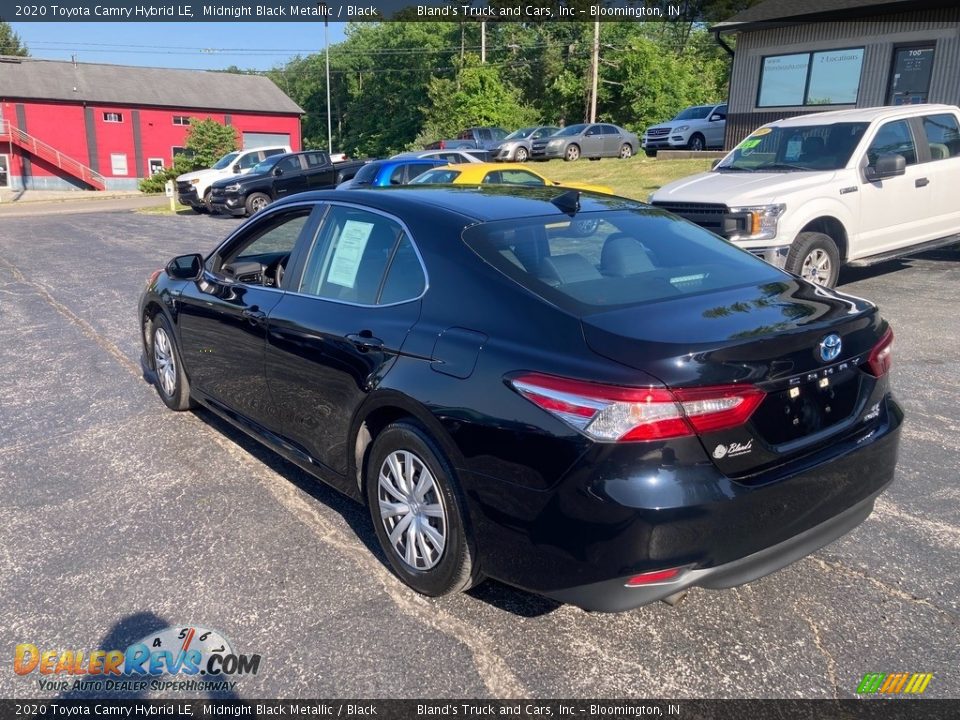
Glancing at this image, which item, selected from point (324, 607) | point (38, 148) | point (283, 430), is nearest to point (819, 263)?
point (283, 430)

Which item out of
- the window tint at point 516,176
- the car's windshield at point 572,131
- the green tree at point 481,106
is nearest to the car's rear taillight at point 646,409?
the window tint at point 516,176

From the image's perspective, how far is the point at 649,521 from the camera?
2646 mm

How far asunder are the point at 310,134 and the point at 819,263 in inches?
3313

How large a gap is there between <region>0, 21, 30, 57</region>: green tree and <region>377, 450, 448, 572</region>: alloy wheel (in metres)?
105

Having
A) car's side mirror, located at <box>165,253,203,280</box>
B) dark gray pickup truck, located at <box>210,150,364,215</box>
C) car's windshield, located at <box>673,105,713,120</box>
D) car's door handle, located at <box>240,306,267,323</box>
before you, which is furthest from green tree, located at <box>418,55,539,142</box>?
car's door handle, located at <box>240,306,267,323</box>

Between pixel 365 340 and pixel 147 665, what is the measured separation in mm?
1498

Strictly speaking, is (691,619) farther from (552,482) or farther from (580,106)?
(580,106)

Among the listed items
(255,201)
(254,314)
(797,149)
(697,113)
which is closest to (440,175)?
(797,149)

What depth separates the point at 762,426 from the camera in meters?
2.82

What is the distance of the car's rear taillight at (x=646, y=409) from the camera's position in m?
2.66

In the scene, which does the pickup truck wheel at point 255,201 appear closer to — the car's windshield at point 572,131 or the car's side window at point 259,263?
the car's windshield at point 572,131

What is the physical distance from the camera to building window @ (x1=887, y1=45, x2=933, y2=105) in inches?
715

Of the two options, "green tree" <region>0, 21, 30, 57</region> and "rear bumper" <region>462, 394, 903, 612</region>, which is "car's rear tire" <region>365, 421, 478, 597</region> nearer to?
"rear bumper" <region>462, 394, 903, 612</region>

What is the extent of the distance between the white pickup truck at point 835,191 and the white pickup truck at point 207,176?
58.0 ft
